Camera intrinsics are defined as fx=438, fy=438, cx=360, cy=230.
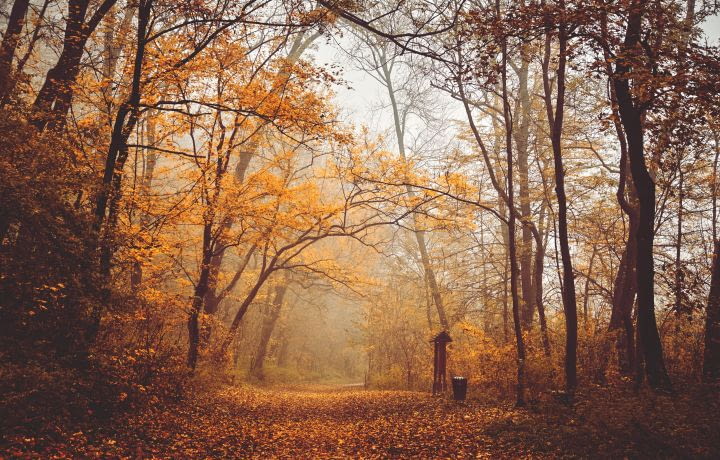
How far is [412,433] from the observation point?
23.2 feet

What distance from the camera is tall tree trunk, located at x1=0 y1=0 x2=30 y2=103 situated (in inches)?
251

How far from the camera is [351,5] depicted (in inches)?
248

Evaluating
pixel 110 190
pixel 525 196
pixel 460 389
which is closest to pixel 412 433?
pixel 460 389

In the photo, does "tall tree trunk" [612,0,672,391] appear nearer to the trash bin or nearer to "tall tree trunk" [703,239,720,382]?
"tall tree trunk" [703,239,720,382]

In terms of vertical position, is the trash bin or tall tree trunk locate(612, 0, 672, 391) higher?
tall tree trunk locate(612, 0, 672, 391)

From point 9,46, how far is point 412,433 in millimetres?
9258

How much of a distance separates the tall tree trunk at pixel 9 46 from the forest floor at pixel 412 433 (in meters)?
4.89

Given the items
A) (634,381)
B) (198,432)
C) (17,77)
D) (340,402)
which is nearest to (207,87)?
(17,77)

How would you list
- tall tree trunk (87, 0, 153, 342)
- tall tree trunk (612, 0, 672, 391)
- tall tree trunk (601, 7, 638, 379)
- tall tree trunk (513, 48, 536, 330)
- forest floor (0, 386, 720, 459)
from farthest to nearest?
tall tree trunk (513, 48, 536, 330) → tall tree trunk (601, 7, 638, 379) → tall tree trunk (612, 0, 672, 391) → tall tree trunk (87, 0, 153, 342) → forest floor (0, 386, 720, 459)

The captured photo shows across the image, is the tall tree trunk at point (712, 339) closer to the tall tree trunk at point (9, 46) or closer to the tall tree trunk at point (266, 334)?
the tall tree trunk at point (9, 46)

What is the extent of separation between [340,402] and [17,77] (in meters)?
9.58

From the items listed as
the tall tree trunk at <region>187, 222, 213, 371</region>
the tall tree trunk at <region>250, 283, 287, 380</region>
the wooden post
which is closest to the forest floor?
the tall tree trunk at <region>187, 222, 213, 371</region>

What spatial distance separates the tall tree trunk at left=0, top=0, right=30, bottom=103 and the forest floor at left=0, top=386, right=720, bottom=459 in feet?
16.0

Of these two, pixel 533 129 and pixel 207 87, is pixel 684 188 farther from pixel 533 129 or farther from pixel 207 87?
pixel 207 87
